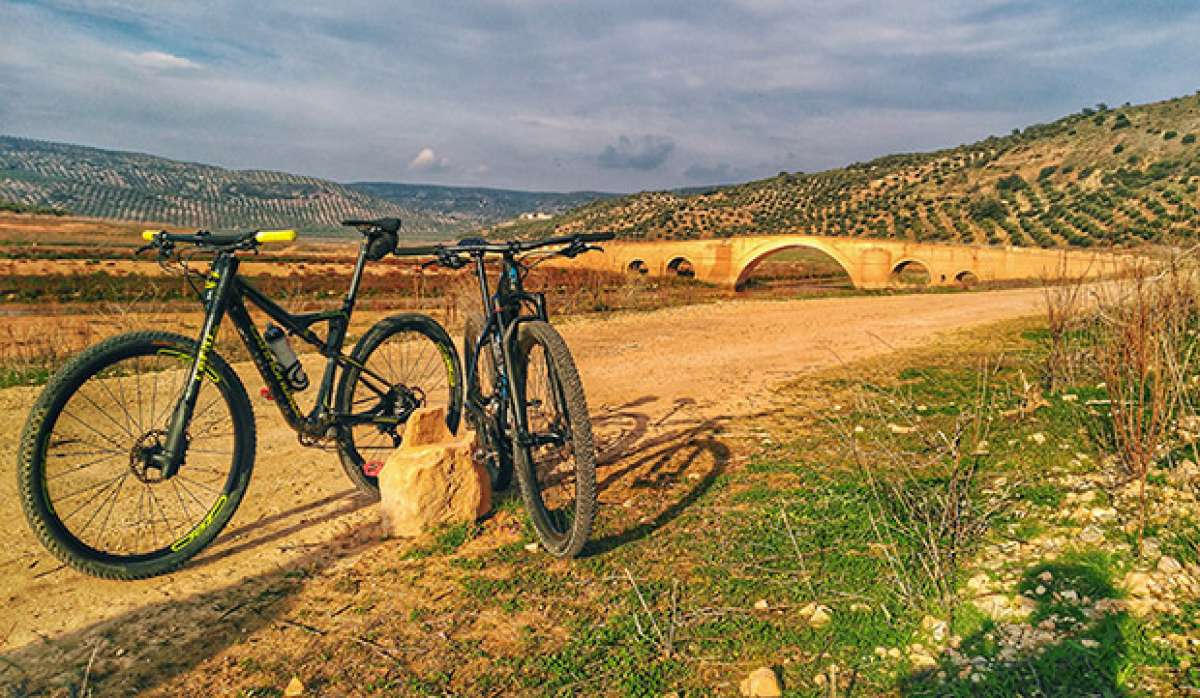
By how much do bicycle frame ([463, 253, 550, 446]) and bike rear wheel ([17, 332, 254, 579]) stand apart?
4.79 ft

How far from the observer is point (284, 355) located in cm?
428

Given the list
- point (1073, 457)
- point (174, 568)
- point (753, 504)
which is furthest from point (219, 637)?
point (1073, 457)

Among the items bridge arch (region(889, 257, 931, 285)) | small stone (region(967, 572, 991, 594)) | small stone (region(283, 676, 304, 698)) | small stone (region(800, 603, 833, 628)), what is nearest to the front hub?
small stone (region(283, 676, 304, 698))

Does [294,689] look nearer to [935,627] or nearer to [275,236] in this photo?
[275,236]

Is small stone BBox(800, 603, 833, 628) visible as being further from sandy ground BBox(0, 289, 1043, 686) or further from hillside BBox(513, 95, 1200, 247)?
hillside BBox(513, 95, 1200, 247)

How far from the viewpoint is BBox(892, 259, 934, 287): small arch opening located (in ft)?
147

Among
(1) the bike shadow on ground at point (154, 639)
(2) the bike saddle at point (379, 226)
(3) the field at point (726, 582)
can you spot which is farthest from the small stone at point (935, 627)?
(2) the bike saddle at point (379, 226)

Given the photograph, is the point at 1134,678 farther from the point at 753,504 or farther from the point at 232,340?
the point at 232,340

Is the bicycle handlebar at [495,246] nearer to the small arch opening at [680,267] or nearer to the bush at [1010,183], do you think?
the small arch opening at [680,267]

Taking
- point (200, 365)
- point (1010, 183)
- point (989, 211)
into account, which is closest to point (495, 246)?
point (200, 365)

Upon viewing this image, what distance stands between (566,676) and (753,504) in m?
2.02

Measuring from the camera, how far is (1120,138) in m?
66.6

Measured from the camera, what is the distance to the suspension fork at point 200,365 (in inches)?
145

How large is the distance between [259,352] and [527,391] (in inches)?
64.4
